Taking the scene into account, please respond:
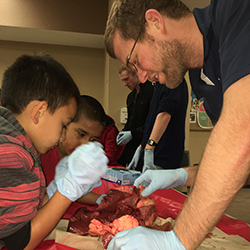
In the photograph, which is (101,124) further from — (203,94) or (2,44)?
(2,44)

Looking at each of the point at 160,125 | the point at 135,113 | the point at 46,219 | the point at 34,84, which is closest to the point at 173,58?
the point at 34,84

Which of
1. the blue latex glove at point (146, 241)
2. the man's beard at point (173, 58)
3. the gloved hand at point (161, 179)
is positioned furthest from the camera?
the gloved hand at point (161, 179)

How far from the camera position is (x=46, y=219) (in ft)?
3.47

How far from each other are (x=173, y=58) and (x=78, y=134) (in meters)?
1.00

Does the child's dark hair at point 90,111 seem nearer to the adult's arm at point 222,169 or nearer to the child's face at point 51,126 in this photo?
the child's face at point 51,126

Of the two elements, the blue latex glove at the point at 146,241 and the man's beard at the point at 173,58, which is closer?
the blue latex glove at the point at 146,241

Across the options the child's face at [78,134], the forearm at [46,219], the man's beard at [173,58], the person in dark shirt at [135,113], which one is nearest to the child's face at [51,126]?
the forearm at [46,219]

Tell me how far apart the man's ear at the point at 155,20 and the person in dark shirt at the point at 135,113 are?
6.19 feet

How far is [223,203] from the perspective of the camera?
0.69m

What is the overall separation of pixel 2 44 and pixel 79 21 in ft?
5.89

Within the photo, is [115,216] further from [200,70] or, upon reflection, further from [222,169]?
[200,70]

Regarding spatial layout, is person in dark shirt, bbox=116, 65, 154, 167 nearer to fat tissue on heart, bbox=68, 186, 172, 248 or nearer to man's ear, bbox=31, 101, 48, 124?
fat tissue on heart, bbox=68, 186, 172, 248

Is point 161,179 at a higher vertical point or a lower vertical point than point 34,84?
lower

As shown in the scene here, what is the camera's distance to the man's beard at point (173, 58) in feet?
4.05
